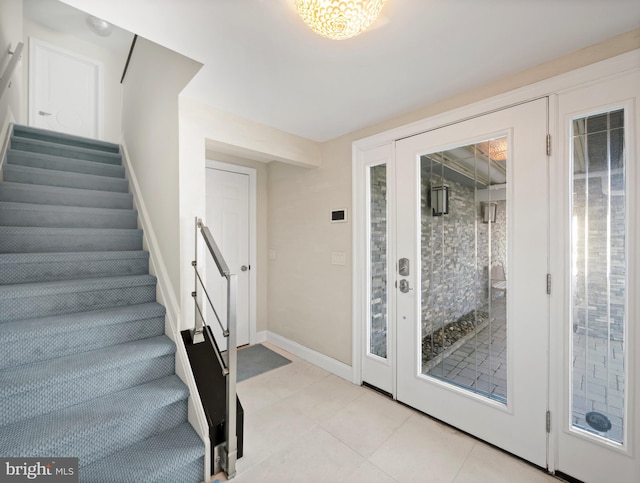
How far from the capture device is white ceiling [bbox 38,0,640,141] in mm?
1188

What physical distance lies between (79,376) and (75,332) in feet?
1.01

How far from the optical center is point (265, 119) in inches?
89.8

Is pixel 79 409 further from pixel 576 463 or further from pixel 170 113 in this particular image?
pixel 576 463

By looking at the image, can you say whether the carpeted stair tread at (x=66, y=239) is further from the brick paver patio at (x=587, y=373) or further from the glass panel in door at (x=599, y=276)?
the glass panel in door at (x=599, y=276)

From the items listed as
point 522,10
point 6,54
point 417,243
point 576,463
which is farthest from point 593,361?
point 6,54

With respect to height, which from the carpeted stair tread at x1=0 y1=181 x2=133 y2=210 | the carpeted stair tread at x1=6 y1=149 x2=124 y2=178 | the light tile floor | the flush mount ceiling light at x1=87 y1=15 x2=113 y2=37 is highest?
the flush mount ceiling light at x1=87 y1=15 x2=113 y2=37

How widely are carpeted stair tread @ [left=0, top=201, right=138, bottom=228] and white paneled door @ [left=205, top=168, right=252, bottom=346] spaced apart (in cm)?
77

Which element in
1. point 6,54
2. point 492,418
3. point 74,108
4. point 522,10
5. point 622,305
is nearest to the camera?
point 522,10

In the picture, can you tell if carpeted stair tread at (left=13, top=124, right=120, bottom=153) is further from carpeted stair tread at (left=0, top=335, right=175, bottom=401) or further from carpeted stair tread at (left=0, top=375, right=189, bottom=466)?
carpeted stair tread at (left=0, top=375, right=189, bottom=466)

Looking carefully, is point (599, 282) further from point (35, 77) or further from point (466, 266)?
point (35, 77)

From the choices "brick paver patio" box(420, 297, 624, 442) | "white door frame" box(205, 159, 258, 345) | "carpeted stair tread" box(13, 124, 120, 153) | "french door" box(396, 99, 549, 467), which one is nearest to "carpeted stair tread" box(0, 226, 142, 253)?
"white door frame" box(205, 159, 258, 345)

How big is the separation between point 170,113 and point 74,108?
9.80 feet

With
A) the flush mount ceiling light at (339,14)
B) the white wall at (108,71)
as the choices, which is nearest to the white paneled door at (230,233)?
the white wall at (108,71)

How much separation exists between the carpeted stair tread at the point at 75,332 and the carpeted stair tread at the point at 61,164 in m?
1.81
